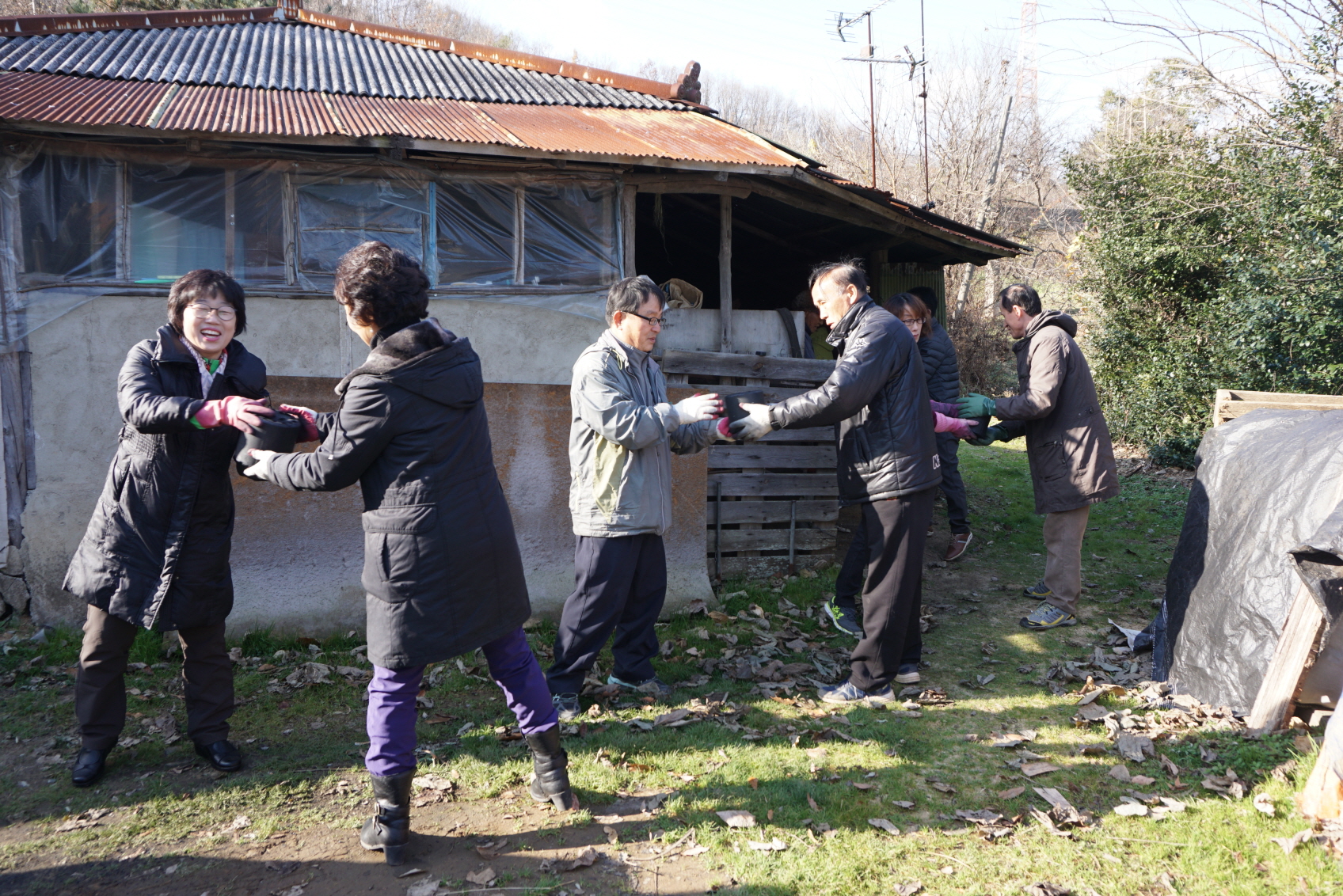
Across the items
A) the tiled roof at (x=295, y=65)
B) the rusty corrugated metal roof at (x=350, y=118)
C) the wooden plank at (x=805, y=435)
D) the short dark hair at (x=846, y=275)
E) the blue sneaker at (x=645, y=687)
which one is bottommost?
the blue sneaker at (x=645, y=687)

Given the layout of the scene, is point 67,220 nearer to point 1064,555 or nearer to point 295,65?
point 295,65

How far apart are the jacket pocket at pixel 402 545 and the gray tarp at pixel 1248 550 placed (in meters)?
3.33

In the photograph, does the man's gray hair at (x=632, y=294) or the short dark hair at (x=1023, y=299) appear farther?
the short dark hair at (x=1023, y=299)

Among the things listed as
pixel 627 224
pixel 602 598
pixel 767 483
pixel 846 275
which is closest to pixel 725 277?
pixel 627 224

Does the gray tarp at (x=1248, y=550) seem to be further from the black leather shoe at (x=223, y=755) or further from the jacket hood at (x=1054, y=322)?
the black leather shoe at (x=223, y=755)

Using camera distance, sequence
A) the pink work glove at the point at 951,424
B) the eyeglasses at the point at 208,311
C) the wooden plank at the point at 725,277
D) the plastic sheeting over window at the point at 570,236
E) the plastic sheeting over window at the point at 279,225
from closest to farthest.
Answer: the eyeglasses at the point at 208,311, the pink work glove at the point at 951,424, the plastic sheeting over window at the point at 279,225, the plastic sheeting over window at the point at 570,236, the wooden plank at the point at 725,277

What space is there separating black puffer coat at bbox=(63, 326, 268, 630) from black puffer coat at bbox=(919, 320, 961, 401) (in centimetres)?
525

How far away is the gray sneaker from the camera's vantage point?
4.14 m

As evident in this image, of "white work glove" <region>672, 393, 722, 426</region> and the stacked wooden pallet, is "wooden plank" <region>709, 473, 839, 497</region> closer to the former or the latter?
the stacked wooden pallet

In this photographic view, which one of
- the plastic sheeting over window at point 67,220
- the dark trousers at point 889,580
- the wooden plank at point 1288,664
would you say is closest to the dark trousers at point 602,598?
the dark trousers at point 889,580

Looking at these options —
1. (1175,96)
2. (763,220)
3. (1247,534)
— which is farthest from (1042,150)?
(1247,534)

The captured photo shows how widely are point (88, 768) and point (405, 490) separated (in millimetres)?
2056

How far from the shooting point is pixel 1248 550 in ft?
13.7

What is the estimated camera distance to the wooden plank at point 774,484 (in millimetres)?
6613
